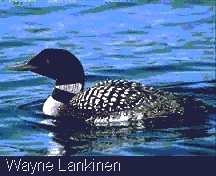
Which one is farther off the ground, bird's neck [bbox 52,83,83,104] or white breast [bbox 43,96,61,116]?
bird's neck [bbox 52,83,83,104]

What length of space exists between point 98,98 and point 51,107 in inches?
29.1

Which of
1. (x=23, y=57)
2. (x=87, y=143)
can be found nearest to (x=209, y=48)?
(x=23, y=57)

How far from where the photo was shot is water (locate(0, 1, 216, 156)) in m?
7.82

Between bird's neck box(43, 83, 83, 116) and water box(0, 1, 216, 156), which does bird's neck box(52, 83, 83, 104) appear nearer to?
bird's neck box(43, 83, 83, 116)

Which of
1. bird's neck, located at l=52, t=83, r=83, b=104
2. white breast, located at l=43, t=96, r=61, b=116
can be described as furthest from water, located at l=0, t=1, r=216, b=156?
bird's neck, located at l=52, t=83, r=83, b=104

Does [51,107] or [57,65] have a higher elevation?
[57,65]

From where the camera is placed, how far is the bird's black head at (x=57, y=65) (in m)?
9.01

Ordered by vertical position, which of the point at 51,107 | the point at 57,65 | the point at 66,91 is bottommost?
the point at 51,107

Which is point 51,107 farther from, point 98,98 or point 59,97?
point 98,98

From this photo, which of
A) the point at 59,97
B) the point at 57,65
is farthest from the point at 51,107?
the point at 57,65

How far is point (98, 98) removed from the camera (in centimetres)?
851
